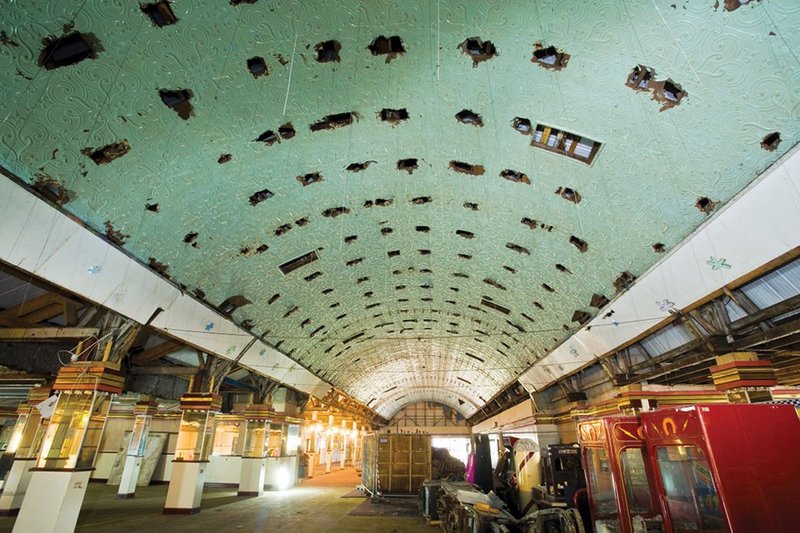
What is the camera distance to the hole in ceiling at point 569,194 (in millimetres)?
7465

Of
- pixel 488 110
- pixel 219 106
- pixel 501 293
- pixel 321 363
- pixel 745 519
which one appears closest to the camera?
pixel 745 519

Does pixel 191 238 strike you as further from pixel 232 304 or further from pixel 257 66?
pixel 257 66

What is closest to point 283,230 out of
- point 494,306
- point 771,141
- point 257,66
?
point 257,66

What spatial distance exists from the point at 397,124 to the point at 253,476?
52.8 ft

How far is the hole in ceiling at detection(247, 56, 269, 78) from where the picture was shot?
5.29m

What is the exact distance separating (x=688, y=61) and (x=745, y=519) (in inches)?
224

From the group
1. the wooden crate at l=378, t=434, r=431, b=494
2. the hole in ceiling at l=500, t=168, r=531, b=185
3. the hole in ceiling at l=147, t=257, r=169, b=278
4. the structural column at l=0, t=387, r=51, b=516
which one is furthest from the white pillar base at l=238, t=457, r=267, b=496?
the hole in ceiling at l=500, t=168, r=531, b=185

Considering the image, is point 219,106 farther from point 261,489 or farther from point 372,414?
point 372,414

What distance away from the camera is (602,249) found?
28.2 ft

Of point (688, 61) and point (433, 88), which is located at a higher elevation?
point (433, 88)

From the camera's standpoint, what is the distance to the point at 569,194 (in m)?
7.55

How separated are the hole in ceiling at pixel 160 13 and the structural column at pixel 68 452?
23.8ft

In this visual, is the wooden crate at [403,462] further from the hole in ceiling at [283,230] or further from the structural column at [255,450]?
the hole in ceiling at [283,230]

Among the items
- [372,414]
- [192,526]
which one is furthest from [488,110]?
[372,414]
